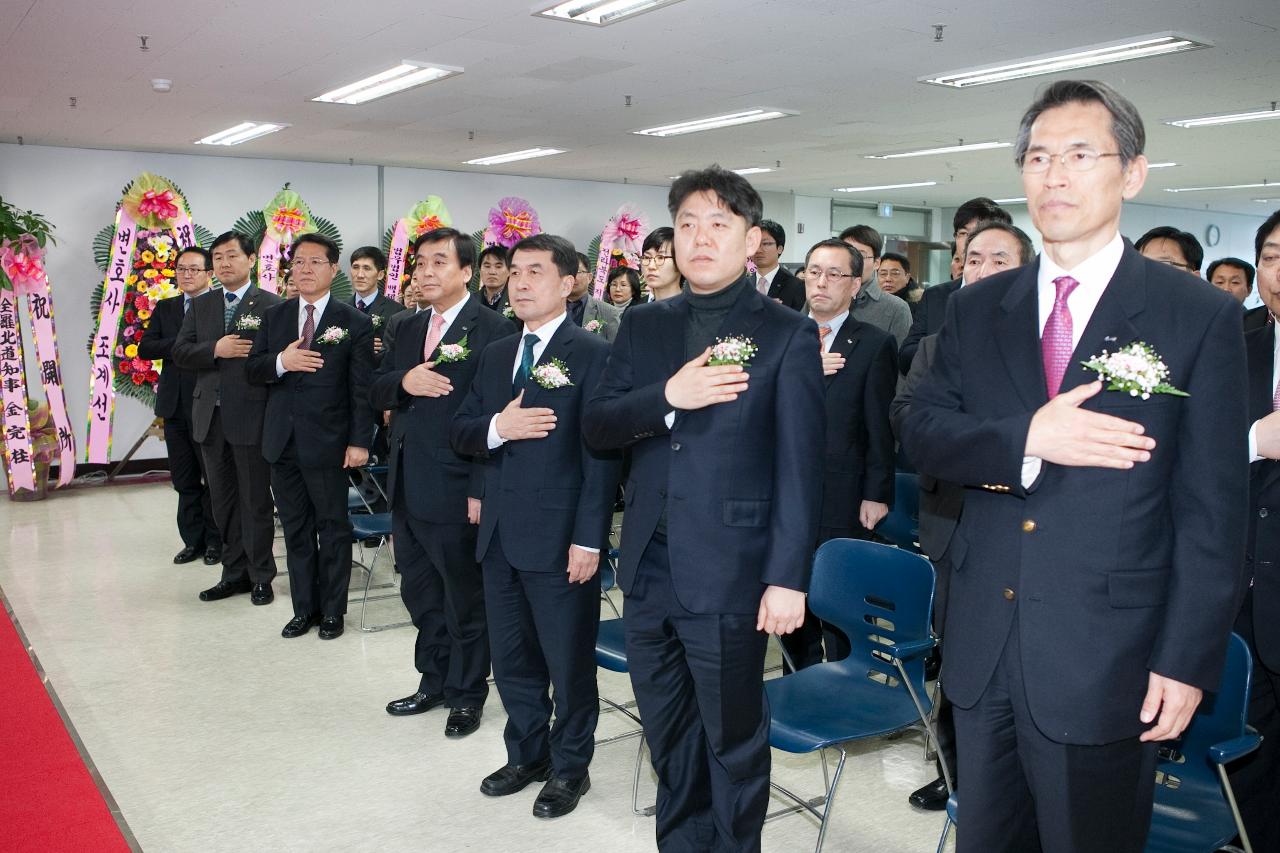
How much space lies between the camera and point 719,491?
248 cm

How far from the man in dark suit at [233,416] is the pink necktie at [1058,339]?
4.39 meters

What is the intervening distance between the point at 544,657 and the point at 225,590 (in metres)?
3.10

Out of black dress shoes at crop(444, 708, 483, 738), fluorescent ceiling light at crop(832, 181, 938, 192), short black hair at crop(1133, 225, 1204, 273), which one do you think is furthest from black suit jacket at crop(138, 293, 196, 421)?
fluorescent ceiling light at crop(832, 181, 938, 192)

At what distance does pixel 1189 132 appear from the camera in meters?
9.58

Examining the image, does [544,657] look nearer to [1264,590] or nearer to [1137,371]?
[1264,590]

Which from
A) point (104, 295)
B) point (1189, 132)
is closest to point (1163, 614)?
point (1189, 132)

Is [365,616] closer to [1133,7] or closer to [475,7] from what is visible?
[475,7]

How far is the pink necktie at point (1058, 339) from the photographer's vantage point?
1798mm

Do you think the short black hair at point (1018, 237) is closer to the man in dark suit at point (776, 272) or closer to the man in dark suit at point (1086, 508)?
the man in dark suit at point (1086, 508)

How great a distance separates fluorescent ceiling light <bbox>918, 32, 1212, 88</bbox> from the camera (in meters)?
6.04

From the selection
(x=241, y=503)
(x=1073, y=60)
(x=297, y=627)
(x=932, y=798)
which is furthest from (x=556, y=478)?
(x=1073, y=60)

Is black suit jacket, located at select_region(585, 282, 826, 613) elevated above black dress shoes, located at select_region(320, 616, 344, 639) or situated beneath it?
elevated above

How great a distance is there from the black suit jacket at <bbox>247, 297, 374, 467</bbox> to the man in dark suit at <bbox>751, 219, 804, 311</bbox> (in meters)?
2.08

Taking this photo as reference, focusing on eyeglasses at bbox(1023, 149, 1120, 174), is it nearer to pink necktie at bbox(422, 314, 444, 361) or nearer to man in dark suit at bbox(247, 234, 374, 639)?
pink necktie at bbox(422, 314, 444, 361)
